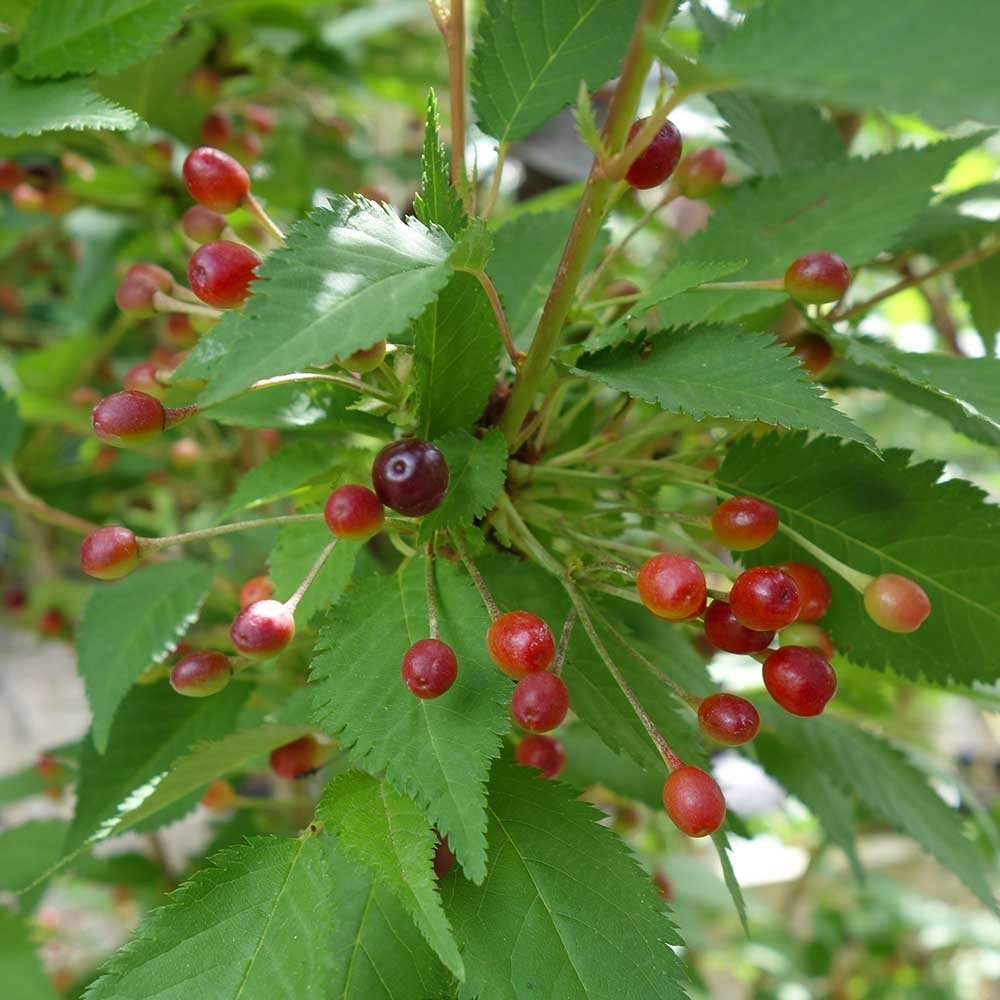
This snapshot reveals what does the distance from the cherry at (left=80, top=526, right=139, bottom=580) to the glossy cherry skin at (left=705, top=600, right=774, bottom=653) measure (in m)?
0.33

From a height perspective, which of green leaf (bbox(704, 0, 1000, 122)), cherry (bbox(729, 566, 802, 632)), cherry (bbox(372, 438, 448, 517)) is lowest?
cherry (bbox(372, 438, 448, 517))

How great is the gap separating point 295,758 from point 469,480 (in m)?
0.26

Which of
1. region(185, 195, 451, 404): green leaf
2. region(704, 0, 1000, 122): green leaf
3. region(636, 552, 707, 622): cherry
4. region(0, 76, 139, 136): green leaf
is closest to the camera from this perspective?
region(704, 0, 1000, 122): green leaf

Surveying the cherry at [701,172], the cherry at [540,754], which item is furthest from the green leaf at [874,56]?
the cherry at [540,754]

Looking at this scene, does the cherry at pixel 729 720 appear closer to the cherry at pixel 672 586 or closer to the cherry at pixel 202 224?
the cherry at pixel 672 586

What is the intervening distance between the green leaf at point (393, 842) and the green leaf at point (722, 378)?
241 millimetres

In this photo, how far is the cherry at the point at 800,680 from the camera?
1.56ft

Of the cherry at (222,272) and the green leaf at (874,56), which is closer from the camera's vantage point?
the green leaf at (874,56)

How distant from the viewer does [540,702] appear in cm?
45

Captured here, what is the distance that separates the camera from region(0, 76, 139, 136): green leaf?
58cm

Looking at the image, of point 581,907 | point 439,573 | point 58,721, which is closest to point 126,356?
point 439,573

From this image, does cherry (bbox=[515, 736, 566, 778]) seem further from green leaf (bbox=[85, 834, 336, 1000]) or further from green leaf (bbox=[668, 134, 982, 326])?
green leaf (bbox=[668, 134, 982, 326])

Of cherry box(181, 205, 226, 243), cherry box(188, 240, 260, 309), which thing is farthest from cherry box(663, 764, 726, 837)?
cherry box(181, 205, 226, 243)

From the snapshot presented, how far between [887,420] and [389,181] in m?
2.18
